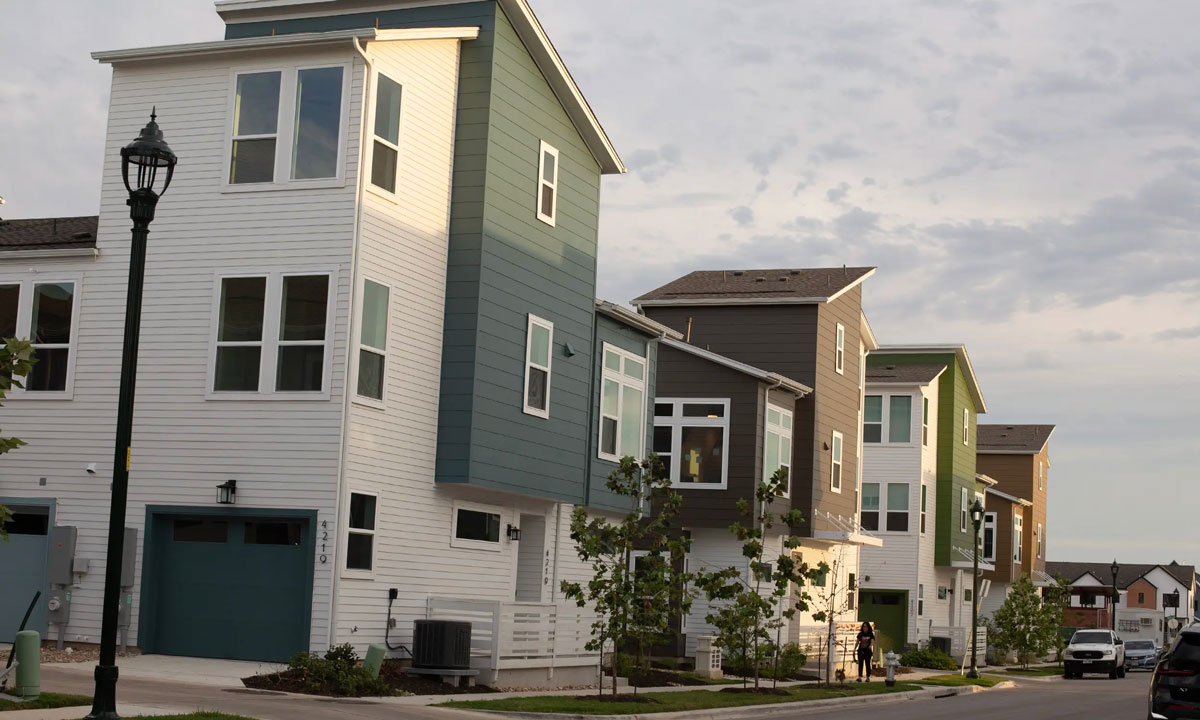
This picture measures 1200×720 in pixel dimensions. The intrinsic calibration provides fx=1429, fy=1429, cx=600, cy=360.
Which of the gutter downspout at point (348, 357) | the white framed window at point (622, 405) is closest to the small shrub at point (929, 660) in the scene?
the white framed window at point (622, 405)

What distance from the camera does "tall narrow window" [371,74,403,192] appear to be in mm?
24109

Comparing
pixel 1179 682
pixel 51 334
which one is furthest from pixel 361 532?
pixel 1179 682

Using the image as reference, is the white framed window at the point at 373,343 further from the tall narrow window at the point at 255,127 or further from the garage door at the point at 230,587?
the tall narrow window at the point at 255,127

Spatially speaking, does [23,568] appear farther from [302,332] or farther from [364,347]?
[364,347]

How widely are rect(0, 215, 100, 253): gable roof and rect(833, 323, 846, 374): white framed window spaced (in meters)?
24.1

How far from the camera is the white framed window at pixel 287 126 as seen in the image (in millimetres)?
23750

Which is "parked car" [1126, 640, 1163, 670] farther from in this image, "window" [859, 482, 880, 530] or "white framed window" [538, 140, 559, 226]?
"white framed window" [538, 140, 559, 226]

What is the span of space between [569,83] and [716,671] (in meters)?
14.7

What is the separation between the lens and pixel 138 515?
2377 centimetres

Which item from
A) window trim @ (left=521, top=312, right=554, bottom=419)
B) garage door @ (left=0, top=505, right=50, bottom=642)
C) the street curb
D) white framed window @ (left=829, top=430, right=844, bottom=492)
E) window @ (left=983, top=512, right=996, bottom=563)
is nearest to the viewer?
the street curb

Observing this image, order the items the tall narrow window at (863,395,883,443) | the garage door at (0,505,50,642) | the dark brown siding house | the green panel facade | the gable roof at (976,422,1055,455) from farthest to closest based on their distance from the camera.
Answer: the gable roof at (976,422,1055,455) < the green panel facade < the tall narrow window at (863,395,883,443) < the dark brown siding house < the garage door at (0,505,50,642)

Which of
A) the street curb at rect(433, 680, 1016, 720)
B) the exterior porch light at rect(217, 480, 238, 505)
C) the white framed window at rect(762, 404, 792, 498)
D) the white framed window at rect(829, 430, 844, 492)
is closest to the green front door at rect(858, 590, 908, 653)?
the white framed window at rect(829, 430, 844, 492)

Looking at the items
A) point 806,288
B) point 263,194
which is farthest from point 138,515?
point 806,288

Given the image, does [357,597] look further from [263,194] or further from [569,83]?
[569,83]
